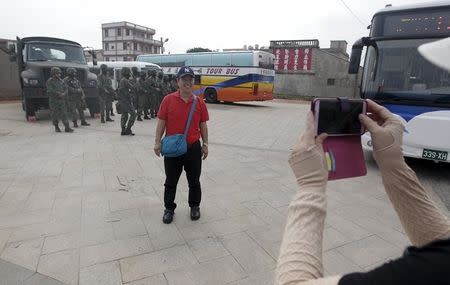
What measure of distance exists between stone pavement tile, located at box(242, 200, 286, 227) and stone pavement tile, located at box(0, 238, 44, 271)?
7.90 feet

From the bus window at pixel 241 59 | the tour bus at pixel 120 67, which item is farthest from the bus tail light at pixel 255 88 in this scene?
the tour bus at pixel 120 67

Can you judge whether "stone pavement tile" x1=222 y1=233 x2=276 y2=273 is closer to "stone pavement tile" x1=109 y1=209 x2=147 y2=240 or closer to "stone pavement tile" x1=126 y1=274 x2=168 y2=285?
"stone pavement tile" x1=126 y1=274 x2=168 y2=285

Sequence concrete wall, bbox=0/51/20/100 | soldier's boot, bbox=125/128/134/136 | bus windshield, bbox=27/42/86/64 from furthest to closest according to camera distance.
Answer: concrete wall, bbox=0/51/20/100, bus windshield, bbox=27/42/86/64, soldier's boot, bbox=125/128/134/136

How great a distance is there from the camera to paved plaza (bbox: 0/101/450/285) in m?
2.92

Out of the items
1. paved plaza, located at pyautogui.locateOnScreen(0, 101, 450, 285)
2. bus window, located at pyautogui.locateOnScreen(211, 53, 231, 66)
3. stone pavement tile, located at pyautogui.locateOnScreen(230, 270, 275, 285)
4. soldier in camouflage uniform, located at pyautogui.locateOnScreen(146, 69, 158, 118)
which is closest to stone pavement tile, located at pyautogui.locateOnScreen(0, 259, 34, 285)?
paved plaza, located at pyautogui.locateOnScreen(0, 101, 450, 285)

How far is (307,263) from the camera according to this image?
3.23 feet

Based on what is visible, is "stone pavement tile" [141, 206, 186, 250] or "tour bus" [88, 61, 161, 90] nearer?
"stone pavement tile" [141, 206, 186, 250]

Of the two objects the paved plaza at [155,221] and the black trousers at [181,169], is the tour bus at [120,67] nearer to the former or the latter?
the paved plaza at [155,221]

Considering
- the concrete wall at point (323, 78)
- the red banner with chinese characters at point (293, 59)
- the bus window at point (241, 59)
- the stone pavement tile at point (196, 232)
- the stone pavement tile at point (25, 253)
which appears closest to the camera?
the stone pavement tile at point (25, 253)

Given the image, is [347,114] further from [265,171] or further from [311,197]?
[265,171]

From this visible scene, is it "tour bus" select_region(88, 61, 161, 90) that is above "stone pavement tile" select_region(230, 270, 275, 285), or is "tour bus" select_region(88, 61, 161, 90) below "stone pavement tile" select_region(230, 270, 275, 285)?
above

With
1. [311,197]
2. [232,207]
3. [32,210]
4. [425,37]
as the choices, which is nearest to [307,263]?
[311,197]

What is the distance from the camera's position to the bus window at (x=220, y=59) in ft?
61.7

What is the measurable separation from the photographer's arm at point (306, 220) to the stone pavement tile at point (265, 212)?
9.45 ft
